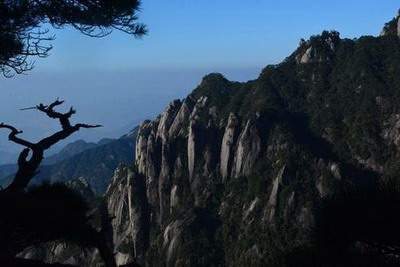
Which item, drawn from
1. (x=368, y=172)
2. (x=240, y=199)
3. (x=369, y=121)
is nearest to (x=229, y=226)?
(x=240, y=199)

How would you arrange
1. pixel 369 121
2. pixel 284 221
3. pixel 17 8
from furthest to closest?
pixel 369 121 → pixel 284 221 → pixel 17 8

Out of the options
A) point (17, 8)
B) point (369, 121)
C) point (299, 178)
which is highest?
point (17, 8)

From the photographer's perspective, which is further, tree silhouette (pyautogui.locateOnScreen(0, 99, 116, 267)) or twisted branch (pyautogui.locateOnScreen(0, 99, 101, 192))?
twisted branch (pyautogui.locateOnScreen(0, 99, 101, 192))

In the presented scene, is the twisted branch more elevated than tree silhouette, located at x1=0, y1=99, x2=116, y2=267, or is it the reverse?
the twisted branch

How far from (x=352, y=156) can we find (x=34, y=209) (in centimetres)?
19190

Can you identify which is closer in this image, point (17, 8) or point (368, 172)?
point (17, 8)

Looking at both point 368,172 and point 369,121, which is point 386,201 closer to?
point 368,172

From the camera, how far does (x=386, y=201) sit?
16594 mm

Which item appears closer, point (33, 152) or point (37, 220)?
point (37, 220)

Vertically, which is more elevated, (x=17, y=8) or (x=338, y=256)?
(x=17, y=8)

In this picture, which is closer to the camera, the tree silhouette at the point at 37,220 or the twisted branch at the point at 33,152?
the tree silhouette at the point at 37,220

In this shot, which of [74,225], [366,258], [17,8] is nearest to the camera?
[366,258]

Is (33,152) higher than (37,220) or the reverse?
higher

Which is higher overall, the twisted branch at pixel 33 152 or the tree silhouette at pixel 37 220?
the twisted branch at pixel 33 152
